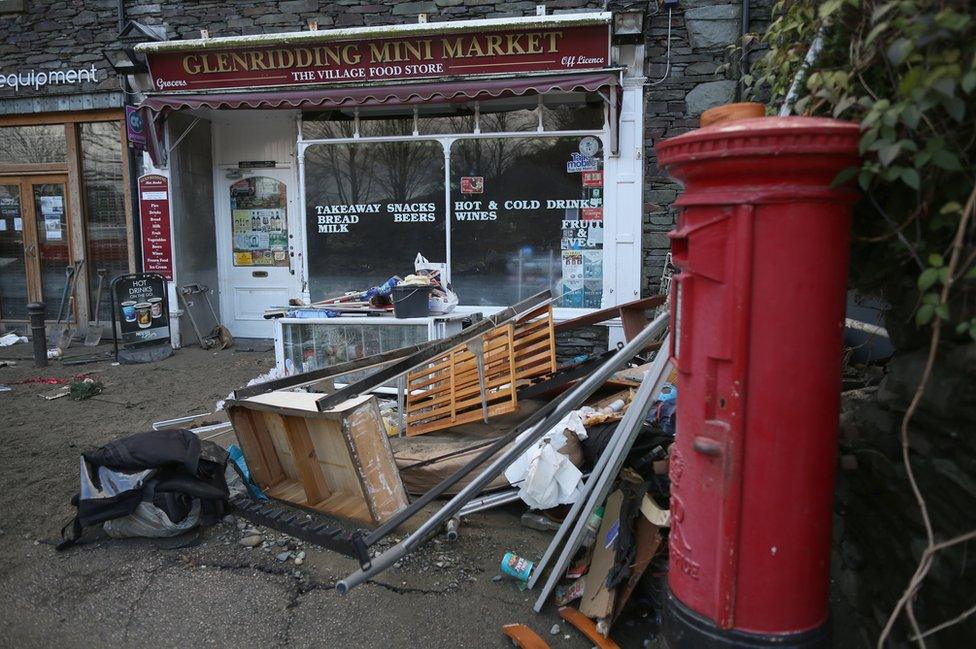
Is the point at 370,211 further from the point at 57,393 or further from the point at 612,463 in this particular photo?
the point at 612,463

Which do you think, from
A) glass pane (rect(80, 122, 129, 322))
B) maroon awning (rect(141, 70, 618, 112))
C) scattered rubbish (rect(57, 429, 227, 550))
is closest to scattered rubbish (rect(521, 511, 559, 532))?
scattered rubbish (rect(57, 429, 227, 550))

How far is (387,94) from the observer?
7.45 m

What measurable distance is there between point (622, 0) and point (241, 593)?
6.86m

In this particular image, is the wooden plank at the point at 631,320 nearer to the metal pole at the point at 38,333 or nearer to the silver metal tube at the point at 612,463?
the silver metal tube at the point at 612,463

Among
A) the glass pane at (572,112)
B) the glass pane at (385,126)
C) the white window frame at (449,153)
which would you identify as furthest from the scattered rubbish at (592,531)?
the glass pane at (385,126)

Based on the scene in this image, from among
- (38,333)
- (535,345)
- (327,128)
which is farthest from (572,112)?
(38,333)

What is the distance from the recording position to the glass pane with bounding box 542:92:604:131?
759 cm

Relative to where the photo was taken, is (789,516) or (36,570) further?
(36,570)

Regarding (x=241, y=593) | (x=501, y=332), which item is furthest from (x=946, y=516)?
(x=501, y=332)

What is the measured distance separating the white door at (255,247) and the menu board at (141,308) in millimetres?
1015

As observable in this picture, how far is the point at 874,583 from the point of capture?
226cm

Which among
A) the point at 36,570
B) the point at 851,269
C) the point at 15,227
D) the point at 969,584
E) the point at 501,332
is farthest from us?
the point at 15,227

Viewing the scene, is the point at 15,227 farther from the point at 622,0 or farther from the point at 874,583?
the point at 874,583

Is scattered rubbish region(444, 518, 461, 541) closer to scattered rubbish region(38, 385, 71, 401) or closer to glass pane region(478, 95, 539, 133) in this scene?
scattered rubbish region(38, 385, 71, 401)
